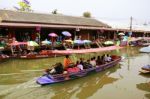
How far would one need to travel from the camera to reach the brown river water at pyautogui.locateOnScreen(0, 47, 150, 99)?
1274 centimetres

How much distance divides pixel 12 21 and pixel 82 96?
16964 millimetres

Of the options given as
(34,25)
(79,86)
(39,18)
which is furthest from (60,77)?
(39,18)

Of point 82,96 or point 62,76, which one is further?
point 62,76

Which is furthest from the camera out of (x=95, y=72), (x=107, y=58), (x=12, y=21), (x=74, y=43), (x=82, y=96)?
(x=74, y=43)

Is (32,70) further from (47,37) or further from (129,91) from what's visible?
(47,37)

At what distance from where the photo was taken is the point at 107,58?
2016cm

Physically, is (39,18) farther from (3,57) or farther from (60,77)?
(60,77)

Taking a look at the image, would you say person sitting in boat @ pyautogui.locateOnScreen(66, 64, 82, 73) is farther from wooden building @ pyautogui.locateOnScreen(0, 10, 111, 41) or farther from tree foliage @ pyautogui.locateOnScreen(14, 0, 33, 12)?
tree foliage @ pyautogui.locateOnScreen(14, 0, 33, 12)

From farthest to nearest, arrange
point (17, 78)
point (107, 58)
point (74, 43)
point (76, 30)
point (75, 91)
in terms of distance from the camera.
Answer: point (76, 30) → point (74, 43) → point (107, 58) → point (17, 78) → point (75, 91)

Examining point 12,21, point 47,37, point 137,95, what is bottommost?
point 137,95

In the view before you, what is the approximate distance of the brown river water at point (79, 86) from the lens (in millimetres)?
12740

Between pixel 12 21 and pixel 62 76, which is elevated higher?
pixel 12 21

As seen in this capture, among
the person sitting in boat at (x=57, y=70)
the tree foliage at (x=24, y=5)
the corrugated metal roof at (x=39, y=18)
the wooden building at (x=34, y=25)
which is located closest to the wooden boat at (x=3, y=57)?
the wooden building at (x=34, y=25)

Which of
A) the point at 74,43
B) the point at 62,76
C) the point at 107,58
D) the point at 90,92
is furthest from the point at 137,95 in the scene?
the point at 74,43
